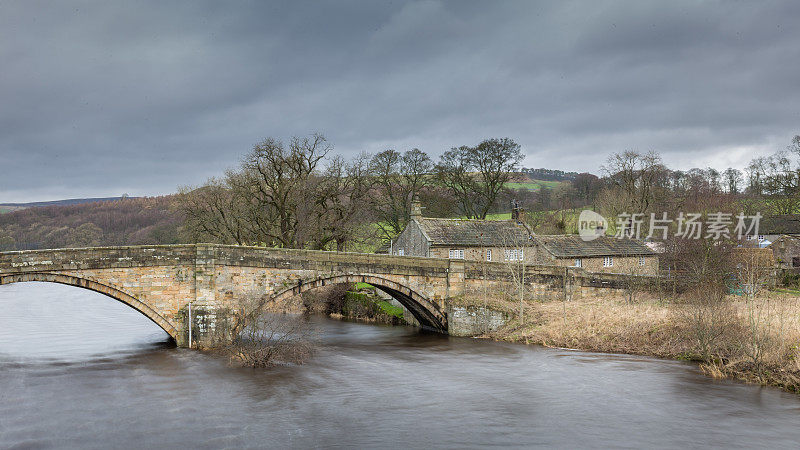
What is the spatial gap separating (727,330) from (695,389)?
13.1 feet

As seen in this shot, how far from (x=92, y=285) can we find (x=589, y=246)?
30587 millimetres

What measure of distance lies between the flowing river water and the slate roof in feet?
124

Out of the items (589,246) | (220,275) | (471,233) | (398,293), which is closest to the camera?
(220,275)

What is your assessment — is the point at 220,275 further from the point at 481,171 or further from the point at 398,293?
the point at 481,171

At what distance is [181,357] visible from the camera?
71.5 feet

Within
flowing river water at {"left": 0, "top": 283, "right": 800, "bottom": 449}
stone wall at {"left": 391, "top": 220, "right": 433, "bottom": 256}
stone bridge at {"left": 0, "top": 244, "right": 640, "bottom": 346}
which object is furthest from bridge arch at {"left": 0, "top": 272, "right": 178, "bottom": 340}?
stone wall at {"left": 391, "top": 220, "right": 433, "bottom": 256}

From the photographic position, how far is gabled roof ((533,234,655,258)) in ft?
126

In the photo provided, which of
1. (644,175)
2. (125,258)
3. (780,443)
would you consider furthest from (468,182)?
(780,443)

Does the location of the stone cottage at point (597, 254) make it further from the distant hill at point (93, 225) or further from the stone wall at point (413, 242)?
the distant hill at point (93, 225)

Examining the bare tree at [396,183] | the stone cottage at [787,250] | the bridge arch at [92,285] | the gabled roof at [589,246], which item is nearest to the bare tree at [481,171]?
the bare tree at [396,183]

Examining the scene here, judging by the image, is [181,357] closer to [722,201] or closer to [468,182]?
[468,182]

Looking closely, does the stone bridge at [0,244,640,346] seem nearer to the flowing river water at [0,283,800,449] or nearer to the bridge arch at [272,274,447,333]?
the bridge arch at [272,274,447,333]

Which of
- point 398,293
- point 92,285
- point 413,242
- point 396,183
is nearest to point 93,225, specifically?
point 396,183

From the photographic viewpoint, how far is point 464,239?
36500 mm
